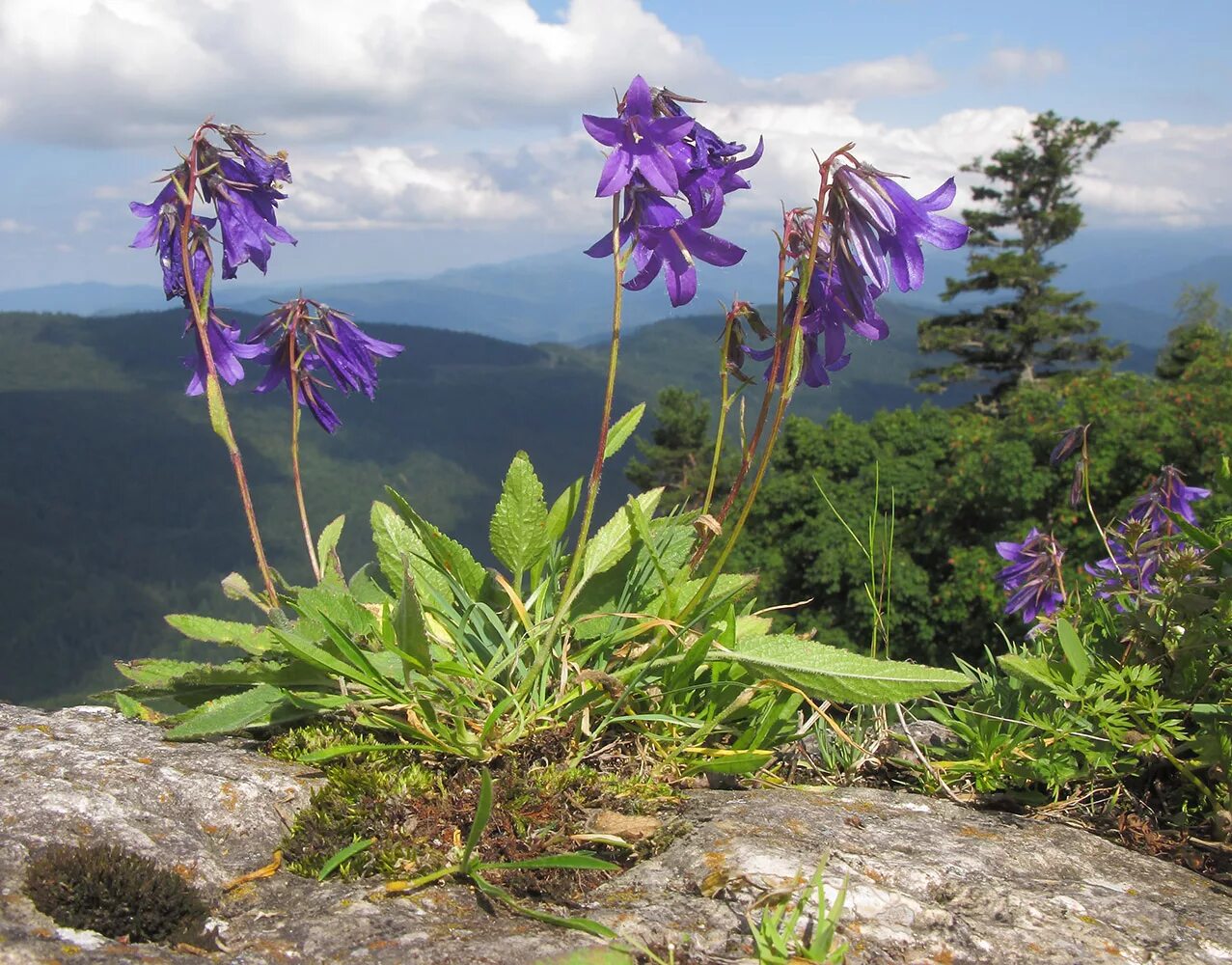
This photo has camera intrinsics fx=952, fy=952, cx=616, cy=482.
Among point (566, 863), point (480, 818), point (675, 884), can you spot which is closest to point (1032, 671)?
point (675, 884)

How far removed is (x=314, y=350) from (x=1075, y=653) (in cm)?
252

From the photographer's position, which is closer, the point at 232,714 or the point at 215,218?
the point at 232,714

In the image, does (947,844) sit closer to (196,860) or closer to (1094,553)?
(196,860)

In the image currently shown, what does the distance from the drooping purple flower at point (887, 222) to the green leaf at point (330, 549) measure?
199cm

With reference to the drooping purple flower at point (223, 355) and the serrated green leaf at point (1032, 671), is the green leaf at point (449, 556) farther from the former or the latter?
the serrated green leaf at point (1032, 671)

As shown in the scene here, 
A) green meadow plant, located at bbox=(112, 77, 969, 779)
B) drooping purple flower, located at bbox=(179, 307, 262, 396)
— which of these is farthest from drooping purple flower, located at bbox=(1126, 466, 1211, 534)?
drooping purple flower, located at bbox=(179, 307, 262, 396)

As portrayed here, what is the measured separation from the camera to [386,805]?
2.17 meters

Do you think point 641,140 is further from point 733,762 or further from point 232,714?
point 232,714

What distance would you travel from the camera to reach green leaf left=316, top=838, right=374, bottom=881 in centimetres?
192

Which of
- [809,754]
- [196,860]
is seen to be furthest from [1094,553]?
[196,860]

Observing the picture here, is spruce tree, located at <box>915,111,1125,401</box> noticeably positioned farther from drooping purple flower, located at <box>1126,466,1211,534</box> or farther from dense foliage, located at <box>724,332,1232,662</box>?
drooping purple flower, located at <box>1126,466,1211,534</box>

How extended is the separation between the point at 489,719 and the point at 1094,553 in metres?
23.9

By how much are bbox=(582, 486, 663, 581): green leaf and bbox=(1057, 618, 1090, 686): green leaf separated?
118 cm

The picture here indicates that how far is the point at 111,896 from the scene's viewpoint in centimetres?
169
